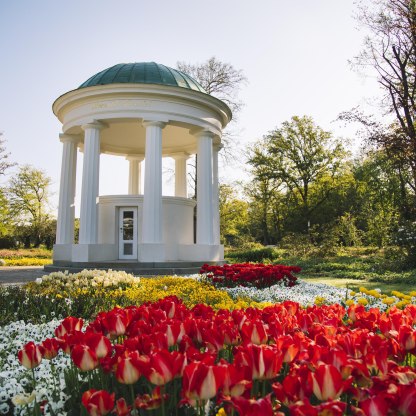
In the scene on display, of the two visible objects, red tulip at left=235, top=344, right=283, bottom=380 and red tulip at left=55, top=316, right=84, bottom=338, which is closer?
red tulip at left=235, top=344, right=283, bottom=380

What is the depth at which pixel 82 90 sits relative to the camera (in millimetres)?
18125

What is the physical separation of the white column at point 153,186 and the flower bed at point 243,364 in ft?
47.5

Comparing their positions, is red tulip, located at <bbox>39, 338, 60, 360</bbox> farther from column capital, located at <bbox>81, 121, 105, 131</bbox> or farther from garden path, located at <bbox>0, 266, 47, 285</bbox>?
column capital, located at <bbox>81, 121, 105, 131</bbox>

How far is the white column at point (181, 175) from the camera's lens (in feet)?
78.9

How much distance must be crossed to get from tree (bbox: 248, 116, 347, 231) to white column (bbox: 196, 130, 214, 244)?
2354 centimetres

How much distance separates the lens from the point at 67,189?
20328 millimetres

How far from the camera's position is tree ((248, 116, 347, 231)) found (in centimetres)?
4103

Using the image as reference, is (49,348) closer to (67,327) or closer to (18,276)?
(67,327)

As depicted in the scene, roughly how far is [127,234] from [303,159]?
85.8 feet

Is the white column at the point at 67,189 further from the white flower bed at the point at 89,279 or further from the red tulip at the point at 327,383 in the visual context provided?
the red tulip at the point at 327,383

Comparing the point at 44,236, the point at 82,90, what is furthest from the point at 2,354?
the point at 44,236

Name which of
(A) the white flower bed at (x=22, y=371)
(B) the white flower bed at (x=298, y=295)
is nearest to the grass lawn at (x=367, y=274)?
(B) the white flower bed at (x=298, y=295)

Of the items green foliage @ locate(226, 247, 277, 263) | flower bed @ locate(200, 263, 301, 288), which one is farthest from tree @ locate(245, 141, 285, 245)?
flower bed @ locate(200, 263, 301, 288)

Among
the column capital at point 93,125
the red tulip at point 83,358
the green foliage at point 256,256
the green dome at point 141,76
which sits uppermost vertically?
the green dome at point 141,76
